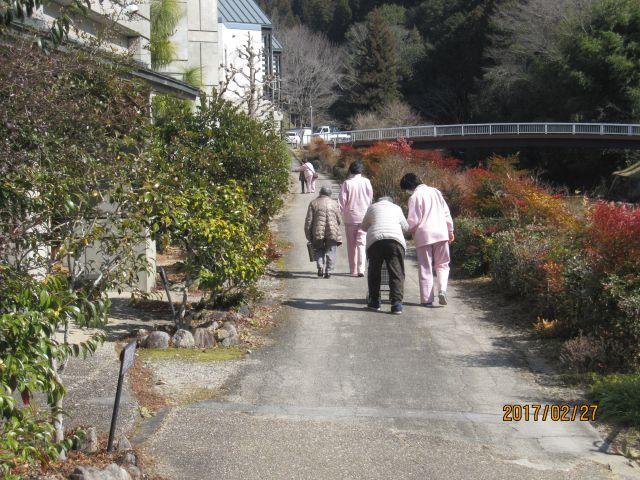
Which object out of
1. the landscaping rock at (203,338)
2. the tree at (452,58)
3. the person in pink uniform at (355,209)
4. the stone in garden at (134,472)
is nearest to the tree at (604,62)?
the tree at (452,58)

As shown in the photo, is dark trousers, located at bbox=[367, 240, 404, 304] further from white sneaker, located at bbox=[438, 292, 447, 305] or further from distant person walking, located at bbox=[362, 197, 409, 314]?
white sneaker, located at bbox=[438, 292, 447, 305]

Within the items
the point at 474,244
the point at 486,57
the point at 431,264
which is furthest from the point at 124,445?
the point at 486,57

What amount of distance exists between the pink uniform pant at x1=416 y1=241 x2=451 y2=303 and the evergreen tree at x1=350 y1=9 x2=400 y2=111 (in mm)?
54459

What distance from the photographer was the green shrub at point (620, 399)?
6500 millimetres

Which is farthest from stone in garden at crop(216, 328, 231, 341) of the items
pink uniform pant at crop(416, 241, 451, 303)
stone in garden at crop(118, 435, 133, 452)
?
stone in garden at crop(118, 435, 133, 452)

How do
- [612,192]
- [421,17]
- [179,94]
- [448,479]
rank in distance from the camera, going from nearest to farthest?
[448,479], [179,94], [612,192], [421,17]

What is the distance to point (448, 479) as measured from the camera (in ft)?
17.8

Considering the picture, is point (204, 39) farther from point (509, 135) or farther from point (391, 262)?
point (509, 135)

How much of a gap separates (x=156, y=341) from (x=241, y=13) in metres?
46.6

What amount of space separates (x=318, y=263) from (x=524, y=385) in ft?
19.3

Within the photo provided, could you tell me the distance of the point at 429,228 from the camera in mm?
10516

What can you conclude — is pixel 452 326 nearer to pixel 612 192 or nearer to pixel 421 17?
pixel 612 192

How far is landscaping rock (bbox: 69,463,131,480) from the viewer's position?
4.62 meters

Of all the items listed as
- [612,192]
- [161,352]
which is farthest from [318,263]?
[612,192]
